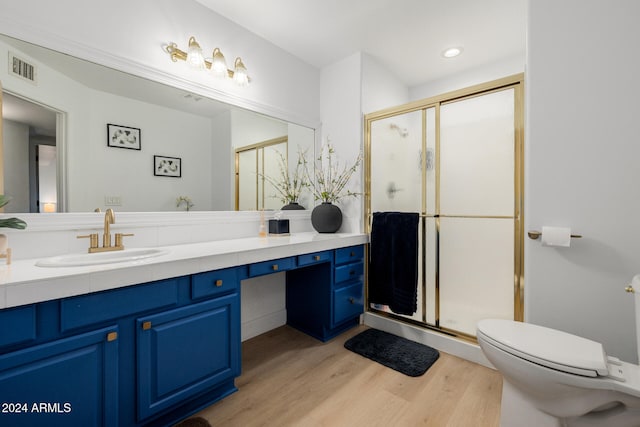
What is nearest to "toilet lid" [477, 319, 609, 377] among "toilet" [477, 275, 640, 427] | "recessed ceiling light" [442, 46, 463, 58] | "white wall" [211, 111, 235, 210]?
"toilet" [477, 275, 640, 427]

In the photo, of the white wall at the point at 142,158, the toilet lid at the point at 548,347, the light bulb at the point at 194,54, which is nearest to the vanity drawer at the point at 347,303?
the toilet lid at the point at 548,347

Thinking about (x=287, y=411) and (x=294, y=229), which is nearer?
(x=287, y=411)

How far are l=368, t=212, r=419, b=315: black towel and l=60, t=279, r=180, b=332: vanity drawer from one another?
1613 mm

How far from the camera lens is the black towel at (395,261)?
2.23 metres

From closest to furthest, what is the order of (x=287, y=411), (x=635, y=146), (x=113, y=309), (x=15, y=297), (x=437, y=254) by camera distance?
(x=15, y=297) → (x=113, y=309) → (x=635, y=146) → (x=287, y=411) → (x=437, y=254)

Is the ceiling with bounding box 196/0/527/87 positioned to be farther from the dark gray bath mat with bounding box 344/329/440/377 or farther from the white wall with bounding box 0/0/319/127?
the dark gray bath mat with bounding box 344/329/440/377

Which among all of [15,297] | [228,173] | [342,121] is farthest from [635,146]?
[15,297]

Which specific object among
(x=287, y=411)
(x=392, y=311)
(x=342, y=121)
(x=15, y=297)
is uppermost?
(x=342, y=121)

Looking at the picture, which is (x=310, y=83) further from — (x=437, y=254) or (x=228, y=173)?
(x=437, y=254)

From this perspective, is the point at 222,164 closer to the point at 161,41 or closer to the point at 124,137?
the point at 124,137

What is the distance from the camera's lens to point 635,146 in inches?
52.0

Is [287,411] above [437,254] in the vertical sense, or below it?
below

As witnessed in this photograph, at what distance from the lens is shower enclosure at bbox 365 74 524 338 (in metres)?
1.87

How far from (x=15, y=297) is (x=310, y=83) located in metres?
2.62
